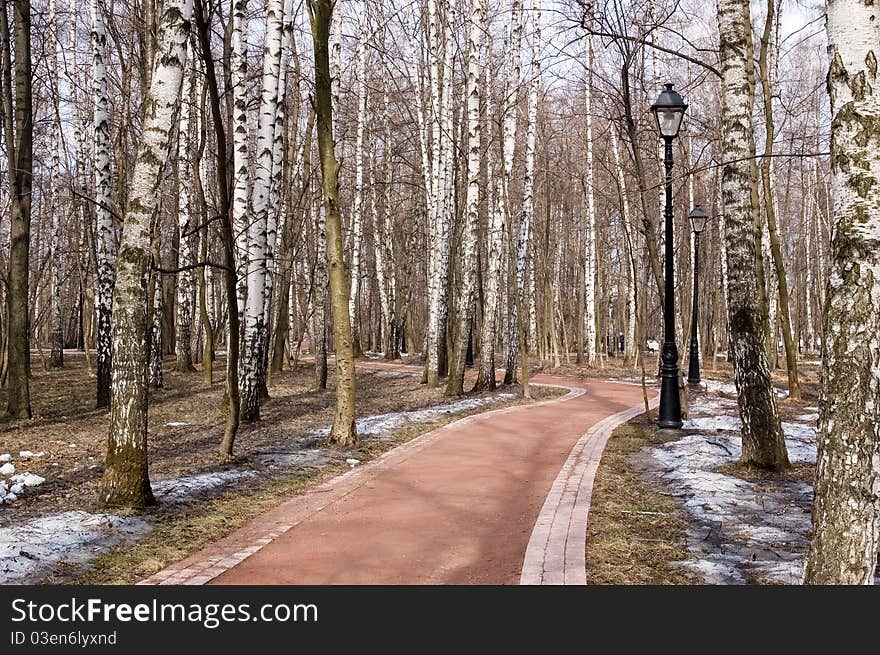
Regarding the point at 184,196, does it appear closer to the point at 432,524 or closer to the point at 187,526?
the point at 187,526

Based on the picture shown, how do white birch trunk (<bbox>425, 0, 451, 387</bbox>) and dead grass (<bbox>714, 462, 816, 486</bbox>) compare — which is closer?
dead grass (<bbox>714, 462, 816, 486</bbox>)

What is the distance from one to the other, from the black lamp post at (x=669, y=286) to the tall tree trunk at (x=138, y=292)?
23.0ft

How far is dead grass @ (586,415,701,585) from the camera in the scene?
17.4ft

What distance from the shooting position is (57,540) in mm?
5723

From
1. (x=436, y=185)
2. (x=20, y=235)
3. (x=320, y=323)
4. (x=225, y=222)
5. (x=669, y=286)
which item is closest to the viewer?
(x=225, y=222)

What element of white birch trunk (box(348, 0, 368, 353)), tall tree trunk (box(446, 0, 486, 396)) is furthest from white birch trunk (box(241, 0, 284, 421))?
white birch trunk (box(348, 0, 368, 353))

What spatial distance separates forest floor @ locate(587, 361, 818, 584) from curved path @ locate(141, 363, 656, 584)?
30 centimetres

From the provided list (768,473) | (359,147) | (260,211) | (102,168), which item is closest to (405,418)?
(260,211)

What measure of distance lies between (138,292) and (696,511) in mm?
5519

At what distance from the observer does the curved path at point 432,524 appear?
5.37 meters

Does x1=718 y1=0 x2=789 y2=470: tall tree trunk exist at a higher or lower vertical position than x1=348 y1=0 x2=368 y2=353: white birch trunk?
lower

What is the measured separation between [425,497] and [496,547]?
70.6 inches

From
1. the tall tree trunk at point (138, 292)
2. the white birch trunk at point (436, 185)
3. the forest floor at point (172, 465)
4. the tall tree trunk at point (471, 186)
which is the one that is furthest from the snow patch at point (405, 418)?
the tall tree trunk at point (138, 292)

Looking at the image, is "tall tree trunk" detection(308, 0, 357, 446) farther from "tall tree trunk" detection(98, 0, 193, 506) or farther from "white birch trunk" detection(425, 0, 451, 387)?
"white birch trunk" detection(425, 0, 451, 387)
